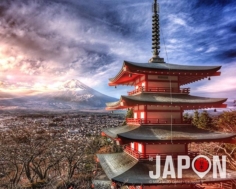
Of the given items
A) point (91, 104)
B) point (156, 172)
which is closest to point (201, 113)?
point (156, 172)

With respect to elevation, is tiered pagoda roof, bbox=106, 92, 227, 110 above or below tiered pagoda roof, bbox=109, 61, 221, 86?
below

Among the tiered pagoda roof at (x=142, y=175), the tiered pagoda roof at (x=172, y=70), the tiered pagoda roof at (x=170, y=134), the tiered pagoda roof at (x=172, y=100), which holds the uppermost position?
the tiered pagoda roof at (x=172, y=70)

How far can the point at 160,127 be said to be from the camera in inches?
572

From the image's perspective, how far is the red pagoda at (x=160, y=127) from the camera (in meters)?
12.8

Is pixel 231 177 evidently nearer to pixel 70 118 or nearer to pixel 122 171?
pixel 122 171

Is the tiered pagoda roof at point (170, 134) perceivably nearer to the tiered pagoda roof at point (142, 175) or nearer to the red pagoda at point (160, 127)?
the red pagoda at point (160, 127)

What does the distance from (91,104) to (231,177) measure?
16251 cm

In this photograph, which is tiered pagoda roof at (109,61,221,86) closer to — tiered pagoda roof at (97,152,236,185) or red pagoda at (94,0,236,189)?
red pagoda at (94,0,236,189)

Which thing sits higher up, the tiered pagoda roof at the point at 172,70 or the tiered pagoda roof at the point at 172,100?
the tiered pagoda roof at the point at 172,70

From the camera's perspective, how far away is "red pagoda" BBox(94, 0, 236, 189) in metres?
12.8
